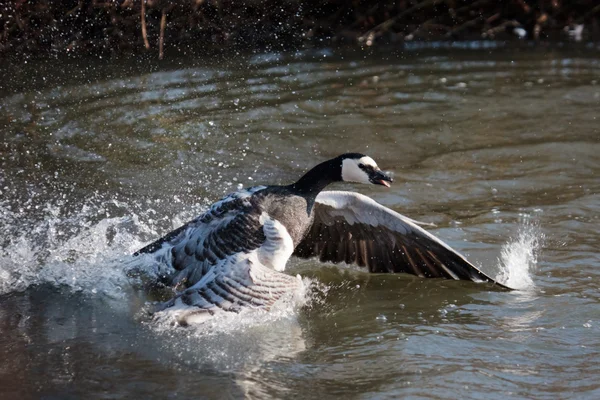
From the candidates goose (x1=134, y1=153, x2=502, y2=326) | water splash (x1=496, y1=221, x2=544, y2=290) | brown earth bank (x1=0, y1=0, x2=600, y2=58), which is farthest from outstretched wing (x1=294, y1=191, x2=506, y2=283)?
brown earth bank (x1=0, y1=0, x2=600, y2=58)

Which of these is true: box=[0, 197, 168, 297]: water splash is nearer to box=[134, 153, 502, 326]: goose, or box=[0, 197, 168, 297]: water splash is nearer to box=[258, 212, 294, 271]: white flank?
box=[134, 153, 502, 326]: goose

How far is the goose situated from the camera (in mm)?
4883

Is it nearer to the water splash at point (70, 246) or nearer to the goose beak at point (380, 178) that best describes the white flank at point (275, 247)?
the goose beak at point (380, 178)

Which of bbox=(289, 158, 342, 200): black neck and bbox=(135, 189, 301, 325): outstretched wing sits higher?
bbox=(289, 158, 342, 200): black neck

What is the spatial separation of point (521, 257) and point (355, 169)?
1.52 m

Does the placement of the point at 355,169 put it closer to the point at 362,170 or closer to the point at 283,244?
the point at 362,170

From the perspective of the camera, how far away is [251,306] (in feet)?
15.8

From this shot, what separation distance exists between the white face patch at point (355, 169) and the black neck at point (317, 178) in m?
0.04

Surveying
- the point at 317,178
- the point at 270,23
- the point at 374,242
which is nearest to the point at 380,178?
the point at 317,178

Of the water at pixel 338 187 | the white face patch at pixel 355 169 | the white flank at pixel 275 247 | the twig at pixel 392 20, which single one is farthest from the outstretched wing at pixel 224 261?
the twig at pixel 392 20

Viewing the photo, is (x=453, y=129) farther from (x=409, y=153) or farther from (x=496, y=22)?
(x=496, y=22)

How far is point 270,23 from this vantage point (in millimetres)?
12375

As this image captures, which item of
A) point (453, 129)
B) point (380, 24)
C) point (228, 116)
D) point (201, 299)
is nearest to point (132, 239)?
point (201, 299)

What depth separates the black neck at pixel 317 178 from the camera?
17.7 feet
